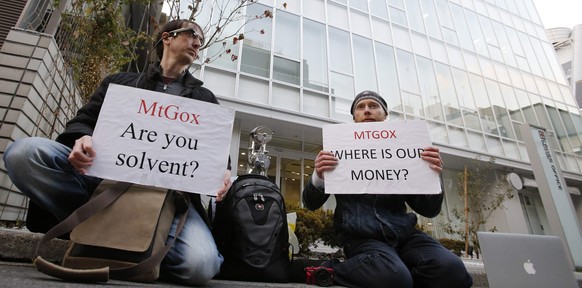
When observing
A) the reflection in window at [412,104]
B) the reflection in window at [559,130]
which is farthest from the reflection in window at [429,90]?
the reflection in window at [559,130]

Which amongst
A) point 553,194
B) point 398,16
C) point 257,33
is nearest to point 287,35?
point 257,33

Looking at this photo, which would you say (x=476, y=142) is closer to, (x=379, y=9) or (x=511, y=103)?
(x=511, y=103)

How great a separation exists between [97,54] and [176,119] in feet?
9.33

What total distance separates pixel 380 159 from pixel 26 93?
3401 mm

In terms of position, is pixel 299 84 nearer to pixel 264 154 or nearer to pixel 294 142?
pixel 294 142

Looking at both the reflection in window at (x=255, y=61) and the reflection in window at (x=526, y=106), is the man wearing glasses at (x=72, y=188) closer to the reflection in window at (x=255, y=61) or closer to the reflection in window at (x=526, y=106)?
the reflection in window at (x=255, y=61)

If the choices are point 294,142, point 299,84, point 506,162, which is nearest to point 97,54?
point 299,84

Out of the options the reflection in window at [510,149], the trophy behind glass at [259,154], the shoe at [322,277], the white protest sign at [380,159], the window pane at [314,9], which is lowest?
the shoe at [322,277]

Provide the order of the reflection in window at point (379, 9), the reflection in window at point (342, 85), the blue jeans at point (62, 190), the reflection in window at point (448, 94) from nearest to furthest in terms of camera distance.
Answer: the blue jeans at point (62, 190) < the reflection in window at point (342, 85) < the reflection in window at point (448, 94) < the reflection in window at point (379, 9)

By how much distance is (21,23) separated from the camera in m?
3.36

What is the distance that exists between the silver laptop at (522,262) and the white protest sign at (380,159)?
550 mm

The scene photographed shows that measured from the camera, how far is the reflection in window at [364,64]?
9195 millimetres

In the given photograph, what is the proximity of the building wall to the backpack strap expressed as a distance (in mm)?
2219

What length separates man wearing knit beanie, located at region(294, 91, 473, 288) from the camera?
1.70 meters
